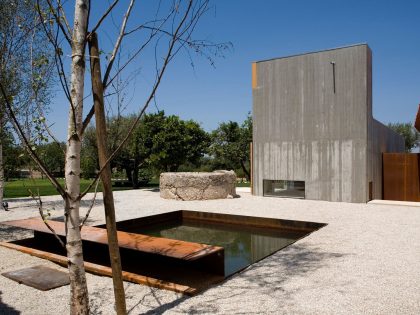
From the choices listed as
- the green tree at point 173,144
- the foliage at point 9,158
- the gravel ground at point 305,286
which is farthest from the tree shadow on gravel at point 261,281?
the green tree at point 173,144

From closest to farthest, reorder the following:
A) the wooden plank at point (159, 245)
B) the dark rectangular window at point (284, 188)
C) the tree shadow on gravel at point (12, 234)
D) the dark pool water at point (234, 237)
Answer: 1. the wooden plank at point (159, 245)
2. the dark pool water at point (234, 237)
3. the tree shadow on gravel at point (12, 234)
4. the dark rectangular window at point (284, 188)

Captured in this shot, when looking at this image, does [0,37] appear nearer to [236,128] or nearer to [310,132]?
[310,132]

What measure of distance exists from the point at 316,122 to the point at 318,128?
0.87ft

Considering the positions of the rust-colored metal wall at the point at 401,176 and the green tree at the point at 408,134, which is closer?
the rust-colored metal wall at the point at 401,176

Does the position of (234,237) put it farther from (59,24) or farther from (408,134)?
(408,134)

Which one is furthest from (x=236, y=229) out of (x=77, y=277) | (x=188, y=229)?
(x=77, y=277)

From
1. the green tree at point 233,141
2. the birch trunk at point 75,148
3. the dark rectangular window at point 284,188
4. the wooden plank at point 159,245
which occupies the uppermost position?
Answer: the green tree at point 233,141

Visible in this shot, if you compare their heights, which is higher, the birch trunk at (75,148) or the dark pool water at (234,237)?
the birch trunk at (75,148)

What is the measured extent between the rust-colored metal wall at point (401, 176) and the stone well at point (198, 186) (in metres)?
7.11

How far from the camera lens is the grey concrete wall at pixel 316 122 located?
13625 millimetres

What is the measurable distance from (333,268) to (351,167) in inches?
367

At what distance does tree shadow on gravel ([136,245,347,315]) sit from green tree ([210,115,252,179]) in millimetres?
23404

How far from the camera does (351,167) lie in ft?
45.3

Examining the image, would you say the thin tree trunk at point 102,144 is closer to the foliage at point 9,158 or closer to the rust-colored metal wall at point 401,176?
the foliage at point 9,158
